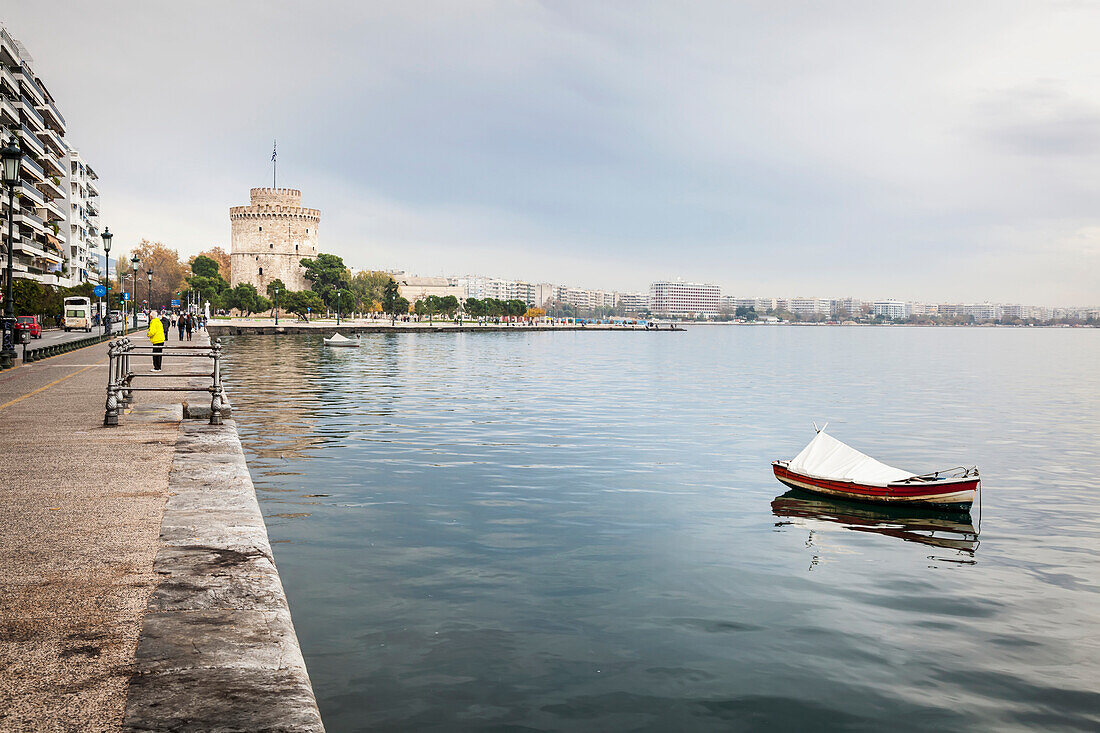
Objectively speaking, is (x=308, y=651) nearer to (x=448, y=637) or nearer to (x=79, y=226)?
(x=448, y=637)

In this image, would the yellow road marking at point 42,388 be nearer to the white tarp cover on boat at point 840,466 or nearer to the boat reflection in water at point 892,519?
the boat reflection in water at point 892,519

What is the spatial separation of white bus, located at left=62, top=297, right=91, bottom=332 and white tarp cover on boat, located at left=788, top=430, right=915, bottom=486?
227ft

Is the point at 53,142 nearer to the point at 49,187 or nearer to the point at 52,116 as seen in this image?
the point at 52,116

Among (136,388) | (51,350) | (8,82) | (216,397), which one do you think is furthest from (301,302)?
(216,397)

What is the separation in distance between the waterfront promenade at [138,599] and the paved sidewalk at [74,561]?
14 mm

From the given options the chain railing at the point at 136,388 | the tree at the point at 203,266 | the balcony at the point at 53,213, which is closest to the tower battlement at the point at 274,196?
the tree at the point at 203,266

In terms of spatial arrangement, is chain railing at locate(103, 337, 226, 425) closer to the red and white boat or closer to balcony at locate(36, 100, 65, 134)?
the red and white boat

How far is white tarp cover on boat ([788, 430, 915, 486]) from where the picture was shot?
1678 cm

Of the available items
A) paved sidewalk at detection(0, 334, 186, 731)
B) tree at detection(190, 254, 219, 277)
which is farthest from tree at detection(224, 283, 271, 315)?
paved sidewalk at detection(0, 334, 186, 731)

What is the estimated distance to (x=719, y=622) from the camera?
384 inches

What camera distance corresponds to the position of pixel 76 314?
74438 mm

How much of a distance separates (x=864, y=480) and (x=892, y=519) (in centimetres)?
104

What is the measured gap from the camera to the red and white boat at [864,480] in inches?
623

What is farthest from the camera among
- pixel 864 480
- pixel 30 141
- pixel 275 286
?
pixel 275 286
